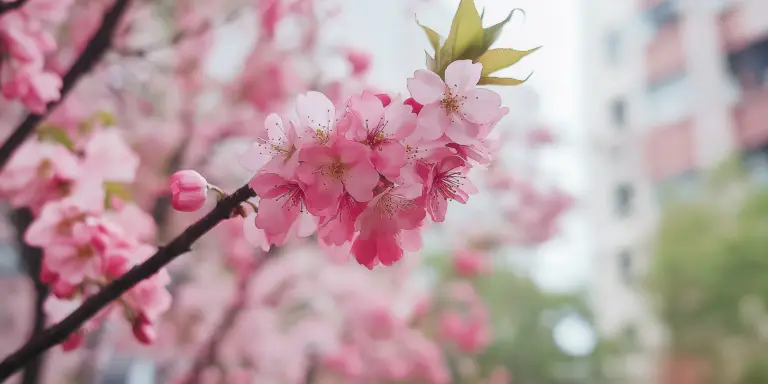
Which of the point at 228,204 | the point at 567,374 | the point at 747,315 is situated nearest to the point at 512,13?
the point at 228,204

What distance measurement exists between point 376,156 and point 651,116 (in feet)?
11.7

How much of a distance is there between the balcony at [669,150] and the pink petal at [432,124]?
127 inches

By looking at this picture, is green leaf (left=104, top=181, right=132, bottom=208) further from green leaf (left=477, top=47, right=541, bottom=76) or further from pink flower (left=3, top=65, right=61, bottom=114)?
green leaf (left=477, top=47, right=541, bottom=76)

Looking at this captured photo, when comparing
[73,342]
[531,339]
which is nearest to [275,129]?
[73,342]

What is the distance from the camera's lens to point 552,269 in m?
2.89

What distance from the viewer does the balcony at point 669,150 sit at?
10.5ft

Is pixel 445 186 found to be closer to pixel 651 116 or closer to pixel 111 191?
pixel 111 191

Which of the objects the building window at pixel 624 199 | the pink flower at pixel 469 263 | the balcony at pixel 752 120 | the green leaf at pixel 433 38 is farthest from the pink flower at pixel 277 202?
the building window at pixel 624 199

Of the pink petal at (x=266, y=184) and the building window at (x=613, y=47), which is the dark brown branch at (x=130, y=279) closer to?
the pink petal at (x=266, y=184)

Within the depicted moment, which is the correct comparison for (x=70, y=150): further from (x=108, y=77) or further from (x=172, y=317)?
(x=172, y=317)

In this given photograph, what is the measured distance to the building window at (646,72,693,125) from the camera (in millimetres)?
3270

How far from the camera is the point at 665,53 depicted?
11.3 feet

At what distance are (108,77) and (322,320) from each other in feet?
2.40

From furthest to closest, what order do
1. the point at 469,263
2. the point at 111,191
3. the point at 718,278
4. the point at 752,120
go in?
1. the point at 752,120
2. the point at 718,278
3. the point at 469,263
4. the point at 111,191
